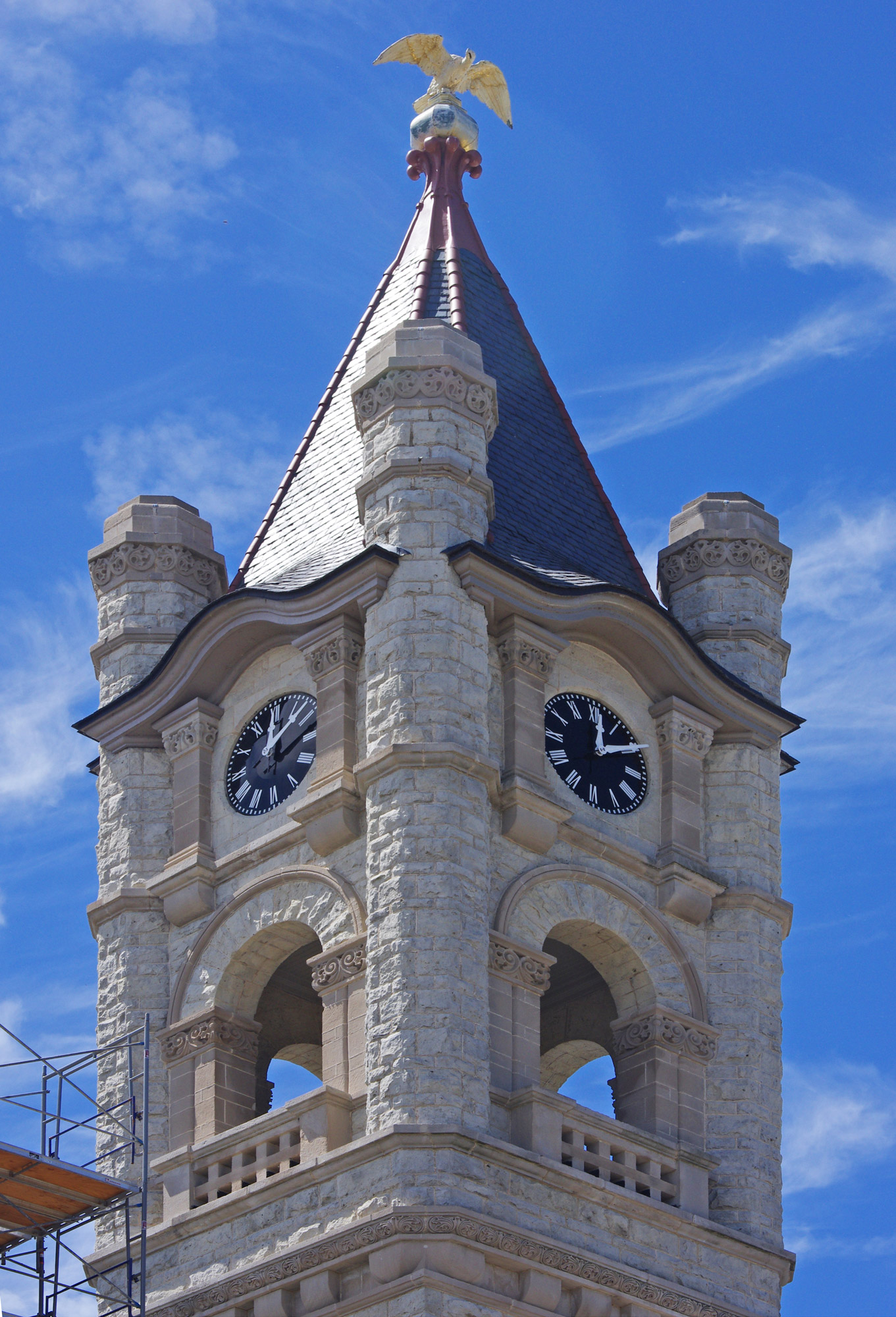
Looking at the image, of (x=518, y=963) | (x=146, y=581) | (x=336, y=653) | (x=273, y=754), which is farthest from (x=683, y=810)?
(x=146, y=581)

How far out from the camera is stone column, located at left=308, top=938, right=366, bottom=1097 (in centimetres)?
4500

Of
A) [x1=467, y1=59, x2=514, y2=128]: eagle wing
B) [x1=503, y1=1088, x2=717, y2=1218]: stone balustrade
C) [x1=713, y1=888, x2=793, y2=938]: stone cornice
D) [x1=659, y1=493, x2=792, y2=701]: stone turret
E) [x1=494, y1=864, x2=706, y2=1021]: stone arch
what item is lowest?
[x1=503, y1=1088, x2=717, y2=1218]: stone balustrade

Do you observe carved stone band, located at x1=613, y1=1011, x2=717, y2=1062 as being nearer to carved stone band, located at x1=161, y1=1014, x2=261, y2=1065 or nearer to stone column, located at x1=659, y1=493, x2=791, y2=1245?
stone column, located at x1=659, y1=493, x2=791, y2=1245

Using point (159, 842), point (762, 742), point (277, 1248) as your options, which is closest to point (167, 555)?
point (159, 842)

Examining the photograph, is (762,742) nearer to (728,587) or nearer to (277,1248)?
(728,587)

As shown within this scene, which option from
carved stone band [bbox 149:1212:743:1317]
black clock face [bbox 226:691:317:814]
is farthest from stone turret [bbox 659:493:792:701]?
carved stone band [bbox 149:1212:743:1317]

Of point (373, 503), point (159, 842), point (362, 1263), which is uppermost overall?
point (373, 503)

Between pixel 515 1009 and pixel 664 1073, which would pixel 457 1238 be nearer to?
pixel 515 1009

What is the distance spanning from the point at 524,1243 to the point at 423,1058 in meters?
2.43

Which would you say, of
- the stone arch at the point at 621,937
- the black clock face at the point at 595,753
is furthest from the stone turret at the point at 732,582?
the stone arch at the point at 621,937

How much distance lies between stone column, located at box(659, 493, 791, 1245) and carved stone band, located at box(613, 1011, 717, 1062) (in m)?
0.28

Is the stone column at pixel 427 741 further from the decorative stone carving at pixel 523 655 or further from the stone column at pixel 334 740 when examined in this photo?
the decorative stone carving at pixel 523 655

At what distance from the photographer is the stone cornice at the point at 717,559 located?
5284 centimetres

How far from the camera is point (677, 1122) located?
4706cm
